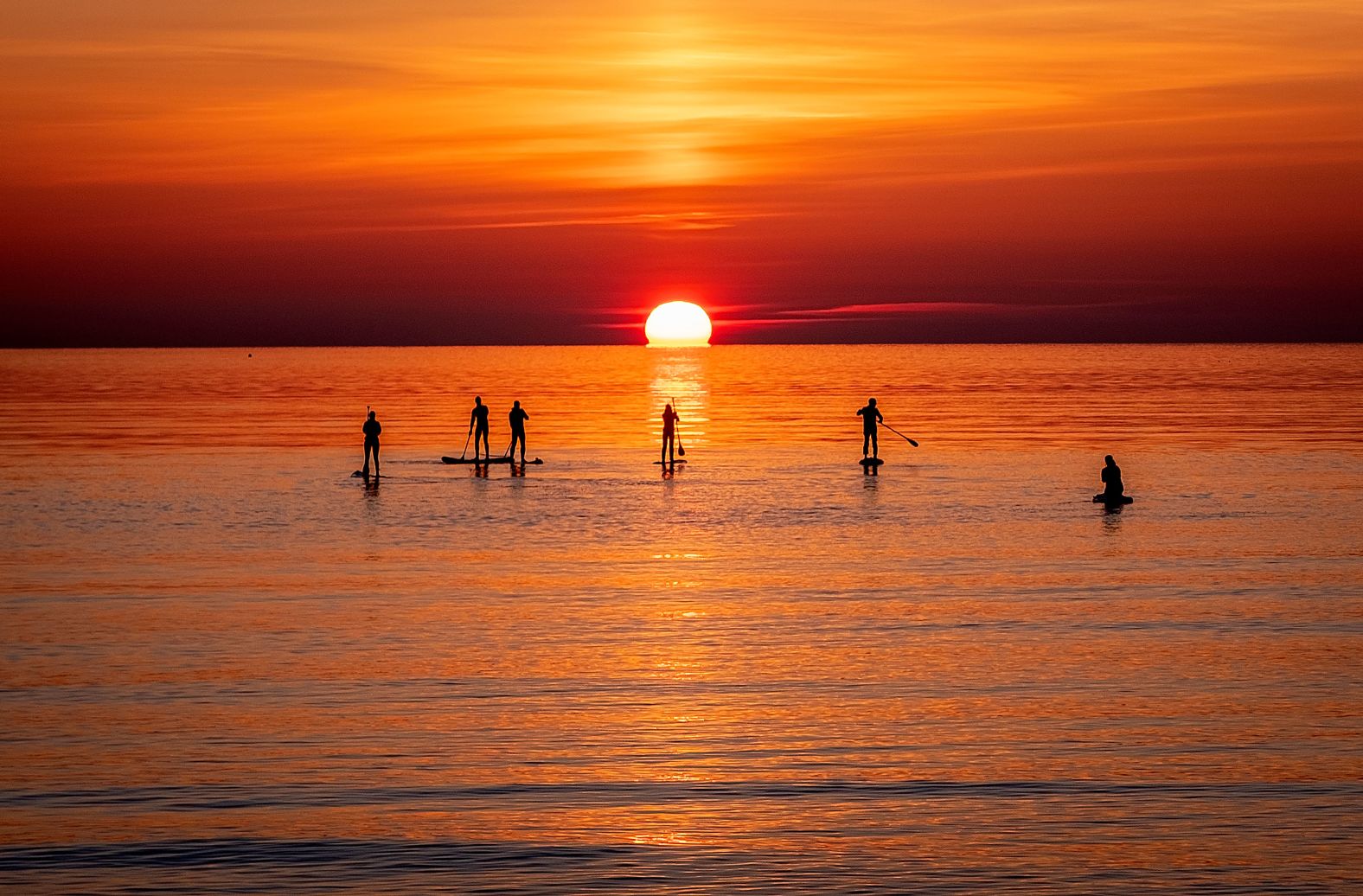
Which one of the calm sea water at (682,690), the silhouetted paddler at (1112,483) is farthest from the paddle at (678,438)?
the silhouetted paddler at (1112,483)

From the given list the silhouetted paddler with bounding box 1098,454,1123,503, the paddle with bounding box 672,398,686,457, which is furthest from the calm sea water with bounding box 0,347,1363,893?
the paddle with bounding box 672,398,686,457

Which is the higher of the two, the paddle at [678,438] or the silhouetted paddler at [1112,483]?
the paddle at [678,438]

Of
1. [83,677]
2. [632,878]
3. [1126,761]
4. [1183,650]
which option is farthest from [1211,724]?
[83,677]

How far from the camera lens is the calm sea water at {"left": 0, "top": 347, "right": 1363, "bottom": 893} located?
37.2 ft

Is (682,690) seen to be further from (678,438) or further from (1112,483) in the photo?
(678,438)

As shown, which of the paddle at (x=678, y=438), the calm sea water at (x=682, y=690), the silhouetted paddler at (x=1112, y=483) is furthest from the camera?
the paddle at (x=678, y=438)

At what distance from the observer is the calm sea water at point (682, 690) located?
11.3 meters

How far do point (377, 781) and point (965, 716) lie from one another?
5744mm

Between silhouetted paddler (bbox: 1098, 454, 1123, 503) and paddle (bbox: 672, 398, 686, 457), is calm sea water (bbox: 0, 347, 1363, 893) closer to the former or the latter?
silhouetted paddler (bbox: 1098, 454, 1123, 503)

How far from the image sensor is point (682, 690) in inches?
648

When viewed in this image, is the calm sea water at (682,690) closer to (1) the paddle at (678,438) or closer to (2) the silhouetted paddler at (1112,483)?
(2) the silhouetted paddler at (1112,483)

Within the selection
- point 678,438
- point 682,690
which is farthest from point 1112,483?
point 678,438

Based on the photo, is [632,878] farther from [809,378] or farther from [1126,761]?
[809,378]

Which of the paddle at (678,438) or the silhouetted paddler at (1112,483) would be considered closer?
the silhouetted paddler at (1112,483)
